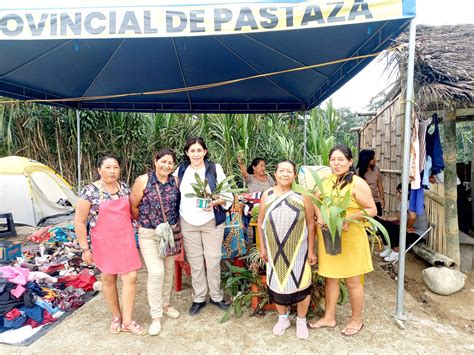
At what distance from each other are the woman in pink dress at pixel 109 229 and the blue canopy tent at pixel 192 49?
1.09 metres

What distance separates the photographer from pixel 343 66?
148 inches

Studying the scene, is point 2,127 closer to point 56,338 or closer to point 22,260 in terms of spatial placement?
point 22,260

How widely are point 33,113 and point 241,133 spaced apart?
4.85 meters

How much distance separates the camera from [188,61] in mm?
4215

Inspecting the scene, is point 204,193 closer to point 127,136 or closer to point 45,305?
point 45,305

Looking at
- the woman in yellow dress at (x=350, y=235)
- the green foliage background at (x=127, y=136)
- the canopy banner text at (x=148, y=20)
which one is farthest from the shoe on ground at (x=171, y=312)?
the green foliage background at (x=127, y=136)

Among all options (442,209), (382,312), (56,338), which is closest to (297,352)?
(382,312)

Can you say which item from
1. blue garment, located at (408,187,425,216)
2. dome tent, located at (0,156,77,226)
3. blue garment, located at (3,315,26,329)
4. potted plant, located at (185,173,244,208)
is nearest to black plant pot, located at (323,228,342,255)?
potted plant, located at (185,173,244,208)

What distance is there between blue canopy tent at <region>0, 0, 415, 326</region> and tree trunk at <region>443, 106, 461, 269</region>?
129 cm

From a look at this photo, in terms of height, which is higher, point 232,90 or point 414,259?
point 232,90

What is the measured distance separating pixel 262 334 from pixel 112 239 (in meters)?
1.40

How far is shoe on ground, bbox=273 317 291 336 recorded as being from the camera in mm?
2604

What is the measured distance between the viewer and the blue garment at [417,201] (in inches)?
141

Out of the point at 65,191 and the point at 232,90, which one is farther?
the point at 65,191
